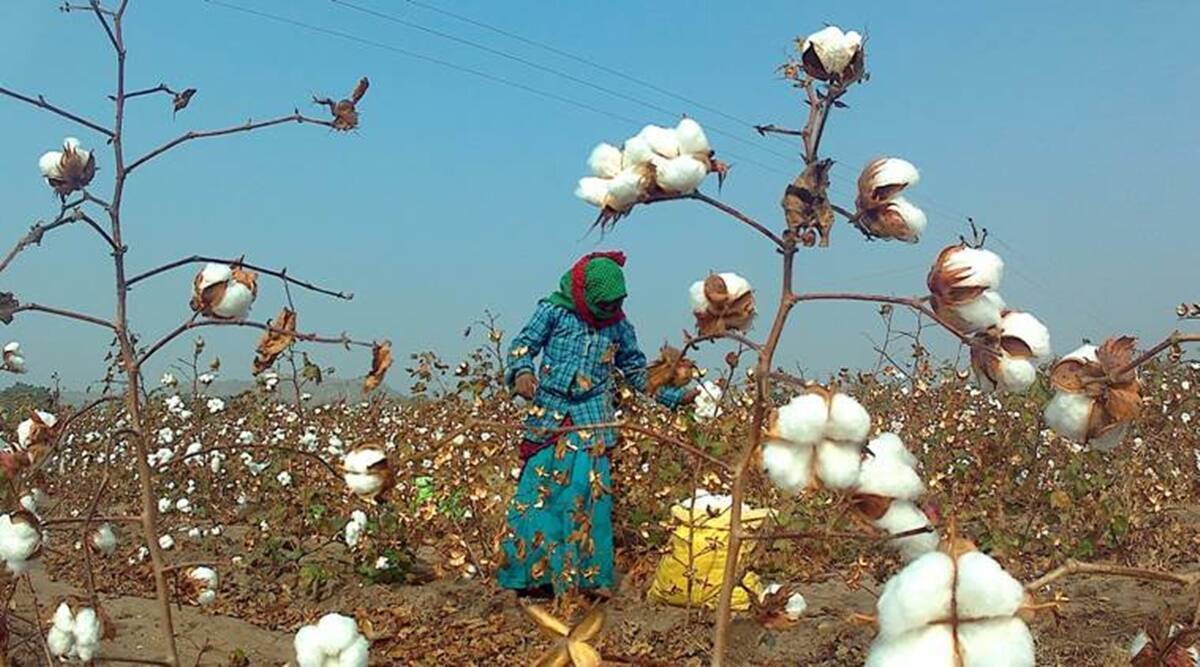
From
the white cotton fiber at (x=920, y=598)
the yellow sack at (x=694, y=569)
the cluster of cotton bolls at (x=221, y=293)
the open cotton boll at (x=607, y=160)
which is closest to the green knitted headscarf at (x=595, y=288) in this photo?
the yellow sack at (x=694, y=569)

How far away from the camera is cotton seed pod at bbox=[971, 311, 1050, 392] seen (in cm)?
101

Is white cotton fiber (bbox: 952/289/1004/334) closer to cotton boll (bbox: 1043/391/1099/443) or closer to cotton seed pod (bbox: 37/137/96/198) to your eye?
cotton boll (bbox: 1043/391/1099/443)

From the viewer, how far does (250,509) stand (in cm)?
605

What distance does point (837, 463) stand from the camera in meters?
0.93

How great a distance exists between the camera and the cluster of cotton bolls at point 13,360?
9.09 ft

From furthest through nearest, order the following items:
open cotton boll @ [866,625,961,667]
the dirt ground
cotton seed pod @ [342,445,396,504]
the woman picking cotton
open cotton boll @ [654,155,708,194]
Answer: the woman picking cotton
the dirt ground
cotton seed pod @ [342,445,396,504]
open cotton boll @ [654,155,708,194]
open cotton boll @ [866,625,961,667]

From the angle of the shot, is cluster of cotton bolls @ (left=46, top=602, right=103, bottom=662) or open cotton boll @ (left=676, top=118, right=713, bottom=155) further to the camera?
cluster of cotton bolls @ (left=46, top=602, right=103, bottom=662)

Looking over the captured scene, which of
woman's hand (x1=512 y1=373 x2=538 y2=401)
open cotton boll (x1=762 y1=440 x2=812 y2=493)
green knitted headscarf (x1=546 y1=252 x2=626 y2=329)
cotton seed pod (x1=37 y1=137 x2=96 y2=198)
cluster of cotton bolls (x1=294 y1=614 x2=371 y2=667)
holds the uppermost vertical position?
green knitted headscarf (x1=546 y1=252 x2=626 y2=329)

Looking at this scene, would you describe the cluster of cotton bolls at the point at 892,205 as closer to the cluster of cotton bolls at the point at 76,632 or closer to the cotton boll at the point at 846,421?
the cotton boll at the point at 846,421

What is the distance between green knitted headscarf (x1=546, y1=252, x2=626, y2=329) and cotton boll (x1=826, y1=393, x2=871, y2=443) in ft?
12.6

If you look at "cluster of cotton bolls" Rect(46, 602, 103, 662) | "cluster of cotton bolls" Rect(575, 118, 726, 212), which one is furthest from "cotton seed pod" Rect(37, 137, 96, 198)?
"cluster of cotton bolls" Rect(575, 118, 726, 212)

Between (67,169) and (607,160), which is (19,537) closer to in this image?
(67,169)

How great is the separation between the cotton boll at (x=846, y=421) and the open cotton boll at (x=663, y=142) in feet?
0.94

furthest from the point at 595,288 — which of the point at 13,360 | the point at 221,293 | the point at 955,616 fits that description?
the point at 955,616
